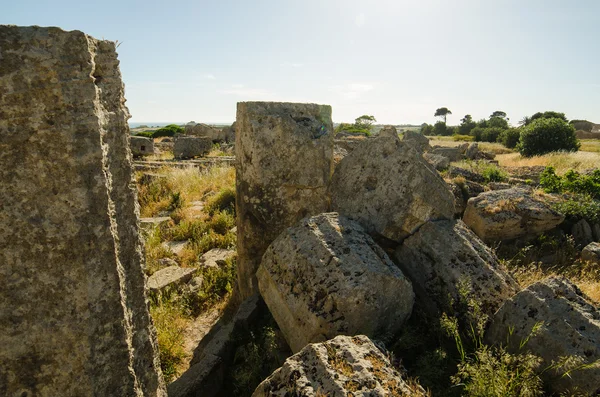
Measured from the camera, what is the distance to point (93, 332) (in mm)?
1707

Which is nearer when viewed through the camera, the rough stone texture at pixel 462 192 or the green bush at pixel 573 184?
the rough stone texture at pixel 462 192

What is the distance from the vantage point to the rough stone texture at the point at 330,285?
273 centimetres

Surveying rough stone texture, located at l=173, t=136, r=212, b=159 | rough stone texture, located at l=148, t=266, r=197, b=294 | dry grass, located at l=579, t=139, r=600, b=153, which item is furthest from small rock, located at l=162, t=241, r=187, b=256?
dry grass, located at l=579, t=139, r=600, b=153

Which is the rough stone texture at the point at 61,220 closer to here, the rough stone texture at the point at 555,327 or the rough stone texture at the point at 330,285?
the rough stone texture at the point at 330,285

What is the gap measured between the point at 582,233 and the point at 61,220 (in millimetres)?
7507

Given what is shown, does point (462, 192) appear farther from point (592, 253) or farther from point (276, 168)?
point (276, 168)

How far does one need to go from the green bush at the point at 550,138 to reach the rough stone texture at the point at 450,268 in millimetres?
15758

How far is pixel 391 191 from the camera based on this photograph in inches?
148

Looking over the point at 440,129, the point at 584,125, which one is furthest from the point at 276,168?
the point at 440,129

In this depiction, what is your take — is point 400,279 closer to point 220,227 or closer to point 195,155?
point 220,227

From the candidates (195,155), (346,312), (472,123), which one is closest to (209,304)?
(346,312)

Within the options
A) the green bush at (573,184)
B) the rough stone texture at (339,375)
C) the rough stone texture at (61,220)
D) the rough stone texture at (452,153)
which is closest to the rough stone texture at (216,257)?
the rough stone texture at (339,375)

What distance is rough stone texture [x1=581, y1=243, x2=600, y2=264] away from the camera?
212 inches

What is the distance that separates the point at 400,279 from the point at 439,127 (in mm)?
55584
